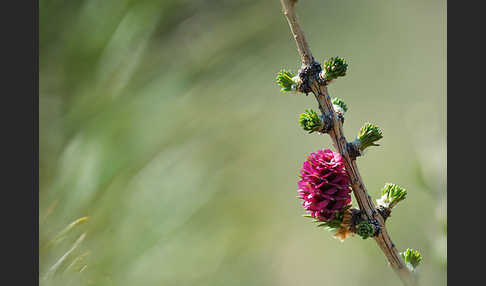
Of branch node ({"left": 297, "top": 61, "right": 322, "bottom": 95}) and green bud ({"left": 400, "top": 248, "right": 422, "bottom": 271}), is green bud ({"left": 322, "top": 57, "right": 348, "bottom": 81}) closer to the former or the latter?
branch node ({"left": 297, "top": 61, "right": 322, "bottom": 95})

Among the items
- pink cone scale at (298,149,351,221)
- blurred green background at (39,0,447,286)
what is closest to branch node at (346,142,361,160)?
pink cone scale at (298,149,351,221)

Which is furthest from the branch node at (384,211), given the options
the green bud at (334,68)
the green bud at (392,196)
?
the green bud at (334,68)

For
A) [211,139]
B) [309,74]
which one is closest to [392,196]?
[309,74]

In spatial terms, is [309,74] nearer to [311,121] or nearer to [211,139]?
[311,121]

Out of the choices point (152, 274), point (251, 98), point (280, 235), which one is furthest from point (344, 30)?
point (152, 274)

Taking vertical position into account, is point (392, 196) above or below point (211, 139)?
below

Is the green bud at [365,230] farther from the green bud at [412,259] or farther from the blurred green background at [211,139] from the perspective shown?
the blurred green background at [211,139]
